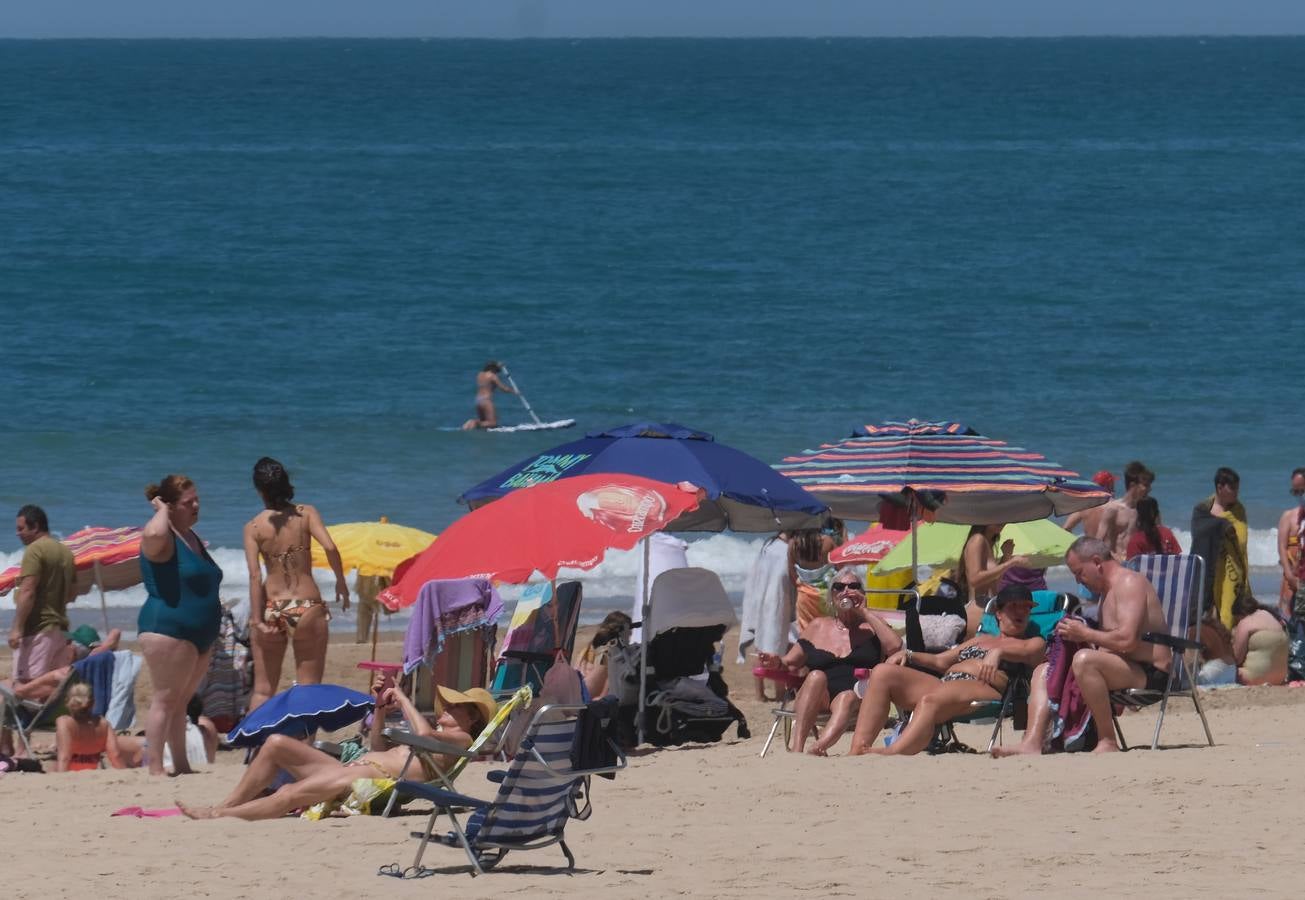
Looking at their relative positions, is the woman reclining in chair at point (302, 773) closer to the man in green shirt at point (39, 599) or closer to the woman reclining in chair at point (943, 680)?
the woman reclining in chair at point (943, 680)

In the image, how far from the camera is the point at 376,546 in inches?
423

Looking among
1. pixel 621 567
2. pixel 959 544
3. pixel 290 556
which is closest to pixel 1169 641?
pixel 959 544

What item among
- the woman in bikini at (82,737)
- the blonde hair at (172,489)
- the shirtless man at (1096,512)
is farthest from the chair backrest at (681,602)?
the shirtless man at (1096,512)

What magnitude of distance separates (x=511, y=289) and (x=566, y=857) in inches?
1190

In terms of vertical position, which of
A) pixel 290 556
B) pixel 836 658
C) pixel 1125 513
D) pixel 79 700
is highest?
pixel 1125 513

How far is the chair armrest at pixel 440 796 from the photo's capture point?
18.4ft

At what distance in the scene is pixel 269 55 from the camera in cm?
14275

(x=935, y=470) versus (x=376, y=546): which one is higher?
(x=935, y=470)

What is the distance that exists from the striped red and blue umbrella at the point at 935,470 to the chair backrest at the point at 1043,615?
1.23 m

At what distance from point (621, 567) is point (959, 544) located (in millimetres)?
6612

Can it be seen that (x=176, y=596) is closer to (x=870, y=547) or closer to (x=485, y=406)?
(x=870, y=547)

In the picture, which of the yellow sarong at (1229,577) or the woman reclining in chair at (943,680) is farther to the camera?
the yellow sarong at (1229,577)

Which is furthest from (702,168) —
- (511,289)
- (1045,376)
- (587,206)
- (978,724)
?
(978,724)

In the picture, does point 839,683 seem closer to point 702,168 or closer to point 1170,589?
point 1170,589
